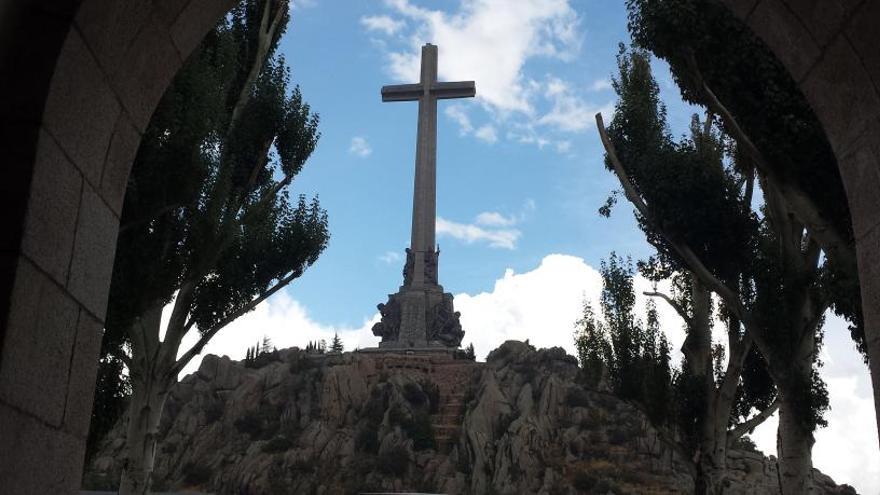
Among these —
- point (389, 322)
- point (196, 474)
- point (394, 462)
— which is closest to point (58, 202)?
point (394, 462)

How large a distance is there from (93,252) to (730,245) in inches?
548

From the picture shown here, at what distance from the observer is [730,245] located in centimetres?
1591

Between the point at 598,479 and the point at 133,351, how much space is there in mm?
23615

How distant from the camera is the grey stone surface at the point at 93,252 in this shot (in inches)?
147

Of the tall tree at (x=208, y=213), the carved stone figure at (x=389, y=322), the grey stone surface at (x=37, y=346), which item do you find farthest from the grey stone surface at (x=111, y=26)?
the carved stone figure at (x=389, y=322)

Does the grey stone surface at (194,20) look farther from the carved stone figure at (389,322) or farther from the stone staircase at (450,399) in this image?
the carved stone figure at (389,322)

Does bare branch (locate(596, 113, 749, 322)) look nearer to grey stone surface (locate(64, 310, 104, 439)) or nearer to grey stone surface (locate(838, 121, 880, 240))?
grey stone surface (locate(838, 121, 880, 240))

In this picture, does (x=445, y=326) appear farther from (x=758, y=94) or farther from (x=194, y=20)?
(x=194, y=20)

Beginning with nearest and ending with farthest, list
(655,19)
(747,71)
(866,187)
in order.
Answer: (866,187) → (747,71) → (655,19)

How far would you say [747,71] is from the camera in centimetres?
1266

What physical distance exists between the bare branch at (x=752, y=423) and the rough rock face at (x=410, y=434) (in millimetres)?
15194

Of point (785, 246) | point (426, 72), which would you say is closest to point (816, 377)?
point (785, 246)

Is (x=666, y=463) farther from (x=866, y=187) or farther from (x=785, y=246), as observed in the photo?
(x=866, y=187)

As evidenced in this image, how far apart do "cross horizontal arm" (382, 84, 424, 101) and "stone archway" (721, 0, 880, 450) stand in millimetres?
40359
